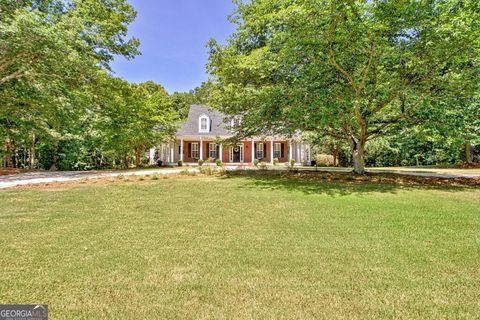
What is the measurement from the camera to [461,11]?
8.70 meters

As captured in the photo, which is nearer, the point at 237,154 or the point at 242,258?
the point at 242,258

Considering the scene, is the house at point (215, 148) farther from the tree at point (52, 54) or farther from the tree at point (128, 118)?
the tree at point (52, 54)

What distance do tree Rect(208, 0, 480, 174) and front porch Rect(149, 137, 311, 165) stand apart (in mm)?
12985

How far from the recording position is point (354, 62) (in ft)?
33.5

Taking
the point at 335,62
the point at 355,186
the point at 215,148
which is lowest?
the point at 355,186

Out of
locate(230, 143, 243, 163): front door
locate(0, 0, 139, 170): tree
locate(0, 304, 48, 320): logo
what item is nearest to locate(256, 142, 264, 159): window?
locate(230, 143, 243, 163): front door

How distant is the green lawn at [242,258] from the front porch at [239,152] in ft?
60.9

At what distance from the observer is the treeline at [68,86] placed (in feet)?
33.6

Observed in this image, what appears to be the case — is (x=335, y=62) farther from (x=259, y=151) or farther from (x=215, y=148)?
(x=215, y=148)

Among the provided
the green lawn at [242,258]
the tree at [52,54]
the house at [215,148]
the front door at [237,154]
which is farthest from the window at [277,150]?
the green lawn at [242,258]

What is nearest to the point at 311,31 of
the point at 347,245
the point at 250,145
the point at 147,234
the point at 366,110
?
the point at 366,110

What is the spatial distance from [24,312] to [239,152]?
24475 mm

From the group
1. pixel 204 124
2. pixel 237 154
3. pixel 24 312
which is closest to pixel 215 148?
pixel 237 154

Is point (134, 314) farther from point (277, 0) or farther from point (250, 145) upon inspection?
point (250, 145)
